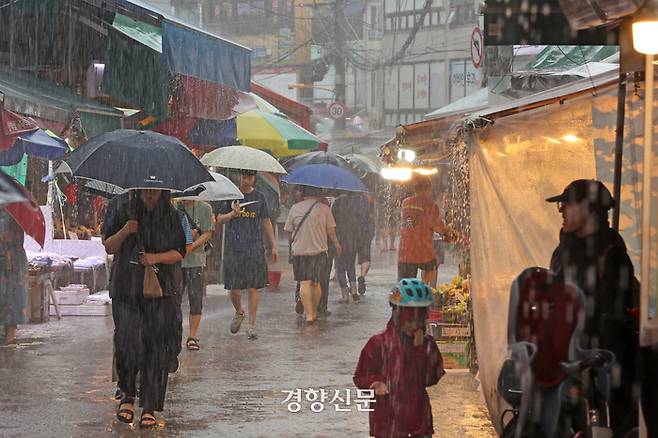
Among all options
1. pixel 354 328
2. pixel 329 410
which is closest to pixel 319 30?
pixel 354 328

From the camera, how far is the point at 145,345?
8.84 meters

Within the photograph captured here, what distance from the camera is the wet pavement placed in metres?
8.72

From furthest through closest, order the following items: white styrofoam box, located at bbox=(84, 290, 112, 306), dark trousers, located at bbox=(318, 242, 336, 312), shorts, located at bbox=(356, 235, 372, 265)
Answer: shorts, located at bbox=(356, 235, 372, 265) → white styrofoam box, located at bbox=(84, 290, 112, 306) → dark trousers, located at bbox=(318, 242, 336, 312)

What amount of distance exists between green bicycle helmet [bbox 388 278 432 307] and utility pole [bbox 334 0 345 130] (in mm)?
44097

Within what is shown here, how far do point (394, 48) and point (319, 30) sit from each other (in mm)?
6491

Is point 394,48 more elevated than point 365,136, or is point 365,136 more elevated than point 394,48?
point 394,48

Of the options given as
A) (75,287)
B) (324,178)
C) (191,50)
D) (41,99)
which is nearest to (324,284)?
(324,178)

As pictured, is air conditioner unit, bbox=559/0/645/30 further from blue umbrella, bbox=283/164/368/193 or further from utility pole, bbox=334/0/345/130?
utility pole, bbox=334/0/345/130

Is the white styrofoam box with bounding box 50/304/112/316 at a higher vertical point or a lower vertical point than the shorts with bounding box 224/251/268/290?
lower

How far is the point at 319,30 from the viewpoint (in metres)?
61.0

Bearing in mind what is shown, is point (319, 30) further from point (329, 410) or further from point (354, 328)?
point (329, 410)

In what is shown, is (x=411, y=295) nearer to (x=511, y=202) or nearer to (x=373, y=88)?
(x=511, y=202)

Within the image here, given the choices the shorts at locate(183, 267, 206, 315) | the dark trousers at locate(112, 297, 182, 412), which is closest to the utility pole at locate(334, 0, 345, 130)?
the shorts at locate(183, 267, 206, 315)

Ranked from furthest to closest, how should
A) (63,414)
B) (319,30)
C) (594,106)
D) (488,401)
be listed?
(319,30) → (63,414) → (488,401) → (594,106)
